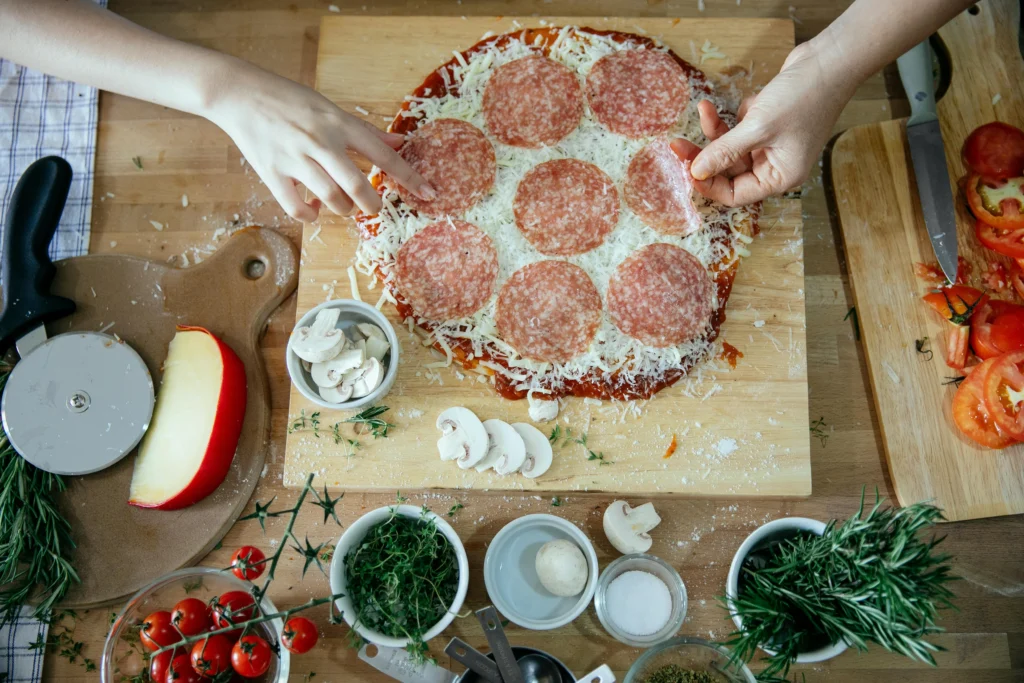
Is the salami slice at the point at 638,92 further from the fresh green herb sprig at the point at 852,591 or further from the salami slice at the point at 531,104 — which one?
the fresh green herb sprig at the point at 852,591

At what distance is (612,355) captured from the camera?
6.51ft

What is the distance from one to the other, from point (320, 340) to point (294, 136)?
1.70 ft

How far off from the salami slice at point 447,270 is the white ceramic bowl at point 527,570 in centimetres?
60

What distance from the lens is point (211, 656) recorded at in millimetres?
1741

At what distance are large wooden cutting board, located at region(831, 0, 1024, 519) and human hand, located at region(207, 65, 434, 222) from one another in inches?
54.0

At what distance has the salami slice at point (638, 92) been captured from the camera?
6.84 feet

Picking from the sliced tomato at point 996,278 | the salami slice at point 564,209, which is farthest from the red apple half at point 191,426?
the sliced tomato at point 996,278

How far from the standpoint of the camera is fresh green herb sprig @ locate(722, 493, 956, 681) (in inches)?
55.7

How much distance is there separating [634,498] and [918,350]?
2.95 feet

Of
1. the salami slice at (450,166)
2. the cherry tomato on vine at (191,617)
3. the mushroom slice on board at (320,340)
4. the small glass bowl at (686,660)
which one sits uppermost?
the salami slice at (450,166)

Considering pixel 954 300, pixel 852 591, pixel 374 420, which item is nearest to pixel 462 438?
pixel 374 420

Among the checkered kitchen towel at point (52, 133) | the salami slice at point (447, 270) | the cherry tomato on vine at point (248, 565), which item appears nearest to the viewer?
the cherry tomato on vine at point (248, 565)

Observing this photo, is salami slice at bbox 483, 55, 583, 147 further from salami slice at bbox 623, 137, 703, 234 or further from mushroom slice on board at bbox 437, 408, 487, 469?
mushroom slice on board at bbox 437, 408, 487, 469

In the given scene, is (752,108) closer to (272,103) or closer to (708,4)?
(708,4)
